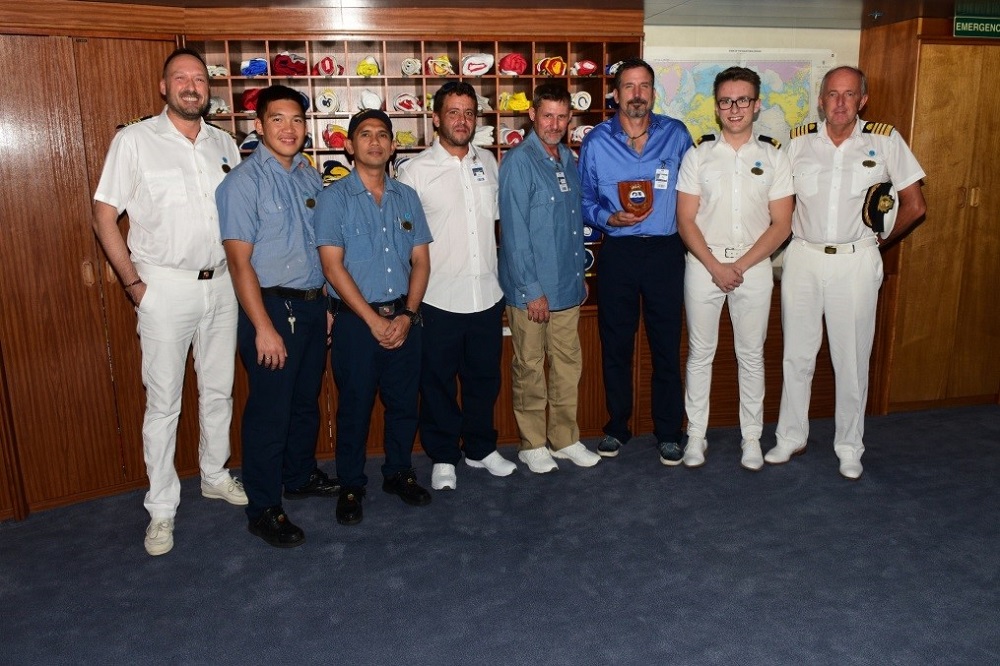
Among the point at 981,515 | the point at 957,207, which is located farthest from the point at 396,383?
the point at 957,207

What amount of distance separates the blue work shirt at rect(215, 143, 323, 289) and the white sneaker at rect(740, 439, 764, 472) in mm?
2346

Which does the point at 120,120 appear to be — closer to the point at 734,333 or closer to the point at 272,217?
the point at 272,217

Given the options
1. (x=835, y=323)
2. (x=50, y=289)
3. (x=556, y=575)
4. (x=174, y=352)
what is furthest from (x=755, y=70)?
(x=50, y=289)

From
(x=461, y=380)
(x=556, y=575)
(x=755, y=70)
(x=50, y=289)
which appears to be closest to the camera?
(x=556, y=575)

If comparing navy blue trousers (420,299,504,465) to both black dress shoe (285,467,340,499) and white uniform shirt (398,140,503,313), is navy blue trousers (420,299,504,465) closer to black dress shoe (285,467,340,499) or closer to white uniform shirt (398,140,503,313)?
white uniform shirt (398,140,503,313)

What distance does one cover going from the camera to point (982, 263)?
4941 mm

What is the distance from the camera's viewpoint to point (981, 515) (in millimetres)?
3514

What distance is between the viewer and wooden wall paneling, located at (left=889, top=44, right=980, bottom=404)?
466cm

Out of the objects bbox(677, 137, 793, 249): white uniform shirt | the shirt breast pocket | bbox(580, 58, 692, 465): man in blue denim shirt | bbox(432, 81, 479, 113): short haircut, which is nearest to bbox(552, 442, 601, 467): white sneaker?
bbox(580, 58, 692, 465): man in blue denim shirt

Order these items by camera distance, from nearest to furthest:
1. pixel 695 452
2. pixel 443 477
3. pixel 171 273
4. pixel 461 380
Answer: pixel 171 273, pixel 443 477, pixel 461 380, pixel 695 452

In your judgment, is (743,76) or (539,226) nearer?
(743,76)

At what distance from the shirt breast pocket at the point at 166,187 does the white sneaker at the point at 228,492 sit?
4.46 ft

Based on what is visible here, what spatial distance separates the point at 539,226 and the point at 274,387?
4.72 feet

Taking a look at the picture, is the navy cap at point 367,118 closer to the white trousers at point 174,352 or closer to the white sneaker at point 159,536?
the white trousers at point 174,352
